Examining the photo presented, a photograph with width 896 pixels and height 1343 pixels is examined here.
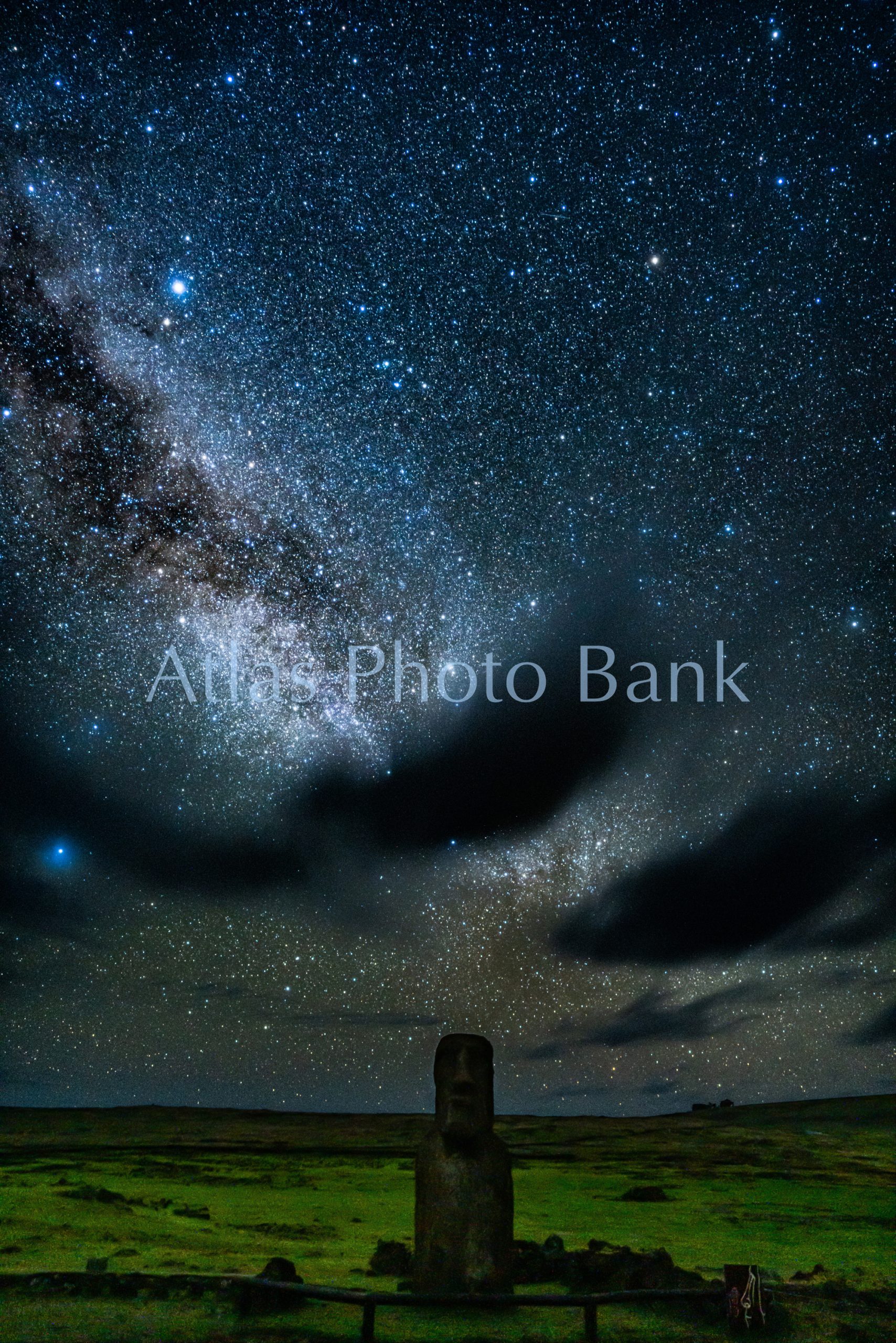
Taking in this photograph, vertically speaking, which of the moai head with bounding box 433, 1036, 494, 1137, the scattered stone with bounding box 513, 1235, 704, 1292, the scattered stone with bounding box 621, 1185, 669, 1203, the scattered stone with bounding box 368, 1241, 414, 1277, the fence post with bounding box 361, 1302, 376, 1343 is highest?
the moai head with bounding box 433, 1036, 494, 1137

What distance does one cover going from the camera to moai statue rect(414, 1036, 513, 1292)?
9031 millimetres

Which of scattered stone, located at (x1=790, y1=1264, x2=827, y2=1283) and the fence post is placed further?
scattered stone, located at (x1=790, y1=1264, x2=827, y2=1283)

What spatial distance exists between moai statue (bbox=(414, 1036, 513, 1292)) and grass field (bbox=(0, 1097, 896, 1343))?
88cm

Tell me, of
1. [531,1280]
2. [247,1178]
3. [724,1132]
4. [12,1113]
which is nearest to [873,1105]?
[724,1132]

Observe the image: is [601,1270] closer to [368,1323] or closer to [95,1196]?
[368,1323]

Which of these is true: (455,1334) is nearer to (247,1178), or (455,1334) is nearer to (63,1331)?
(63,1331)

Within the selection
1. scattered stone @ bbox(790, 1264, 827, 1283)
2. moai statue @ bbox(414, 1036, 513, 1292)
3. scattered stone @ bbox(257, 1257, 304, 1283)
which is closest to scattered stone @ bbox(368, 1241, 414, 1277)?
moai statue @ bbox(414, 1036, 513, 1292)

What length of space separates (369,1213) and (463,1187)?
15.8m

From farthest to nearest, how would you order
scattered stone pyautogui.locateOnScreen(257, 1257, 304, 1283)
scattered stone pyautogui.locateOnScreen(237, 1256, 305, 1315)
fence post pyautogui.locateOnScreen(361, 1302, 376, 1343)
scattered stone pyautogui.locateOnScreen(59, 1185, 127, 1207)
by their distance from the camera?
scattered stone pyautogui.locateOnScreen(59, 1185, 127, 1207) < scattered stone pyautogui.locateOnScreen(257, 1257, 304, 1283) < scattered stone pyautogui.locateOnScreen(237, 1256, 305, 1315) < fence post pyautogui.locateOnScreen(361, 1302, 376, 1343)

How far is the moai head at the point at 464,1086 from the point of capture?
9.62 meters

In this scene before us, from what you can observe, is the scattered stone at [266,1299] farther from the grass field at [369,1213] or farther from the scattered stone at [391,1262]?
the scattered stone at [391,1262]

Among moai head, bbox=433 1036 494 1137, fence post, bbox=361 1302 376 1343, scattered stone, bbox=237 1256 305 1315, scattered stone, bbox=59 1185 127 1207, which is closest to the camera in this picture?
fence post, bbox=361 1302 376 1343

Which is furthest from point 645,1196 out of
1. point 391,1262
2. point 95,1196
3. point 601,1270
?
point 601,1270

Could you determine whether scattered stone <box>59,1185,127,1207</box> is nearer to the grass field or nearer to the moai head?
the grass field
